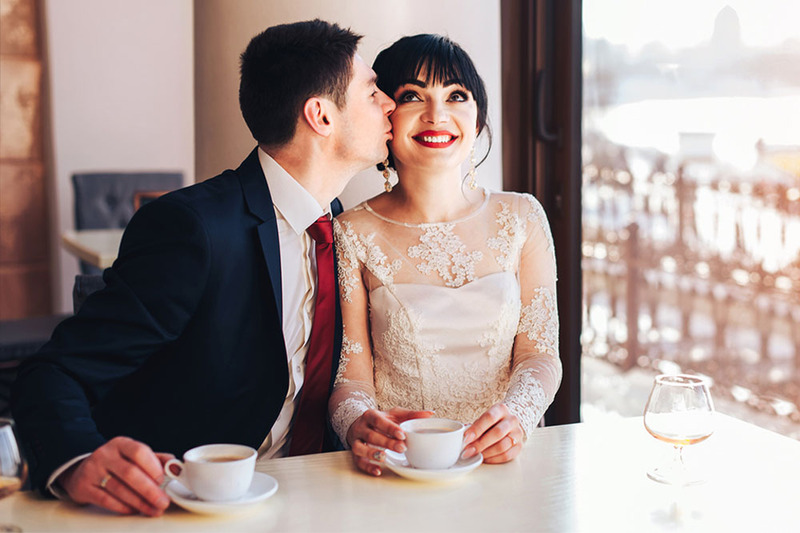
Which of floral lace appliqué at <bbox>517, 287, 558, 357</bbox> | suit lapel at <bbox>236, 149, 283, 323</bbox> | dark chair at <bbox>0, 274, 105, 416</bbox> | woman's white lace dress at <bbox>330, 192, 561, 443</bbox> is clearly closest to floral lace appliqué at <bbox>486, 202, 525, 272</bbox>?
woman's white lace dress at <bbox>330, 192, 561, 443</bbox>

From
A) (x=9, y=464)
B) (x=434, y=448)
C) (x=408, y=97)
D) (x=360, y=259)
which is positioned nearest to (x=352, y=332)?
(x=360, y=259)

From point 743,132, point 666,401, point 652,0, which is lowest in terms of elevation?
point 666,401

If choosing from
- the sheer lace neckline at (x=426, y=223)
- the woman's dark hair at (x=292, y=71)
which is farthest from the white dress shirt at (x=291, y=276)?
the sheer lace neckline at (x=426, y=223)

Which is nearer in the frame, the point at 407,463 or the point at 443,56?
the point at 407,463

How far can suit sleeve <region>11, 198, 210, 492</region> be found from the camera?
136 centimetres

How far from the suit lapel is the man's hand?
0.56 m

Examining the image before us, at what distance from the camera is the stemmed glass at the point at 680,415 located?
4.35ft

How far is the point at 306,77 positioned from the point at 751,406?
1.73 metres

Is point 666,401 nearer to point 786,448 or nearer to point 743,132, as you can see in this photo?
point 786,448

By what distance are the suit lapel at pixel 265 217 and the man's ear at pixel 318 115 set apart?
A: 0.57ft

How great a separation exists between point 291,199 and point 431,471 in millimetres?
841

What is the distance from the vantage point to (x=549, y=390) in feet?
6.16

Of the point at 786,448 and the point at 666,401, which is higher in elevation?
the point at 666,401

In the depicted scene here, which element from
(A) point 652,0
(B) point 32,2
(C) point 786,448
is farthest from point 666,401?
(B) point 32,2
